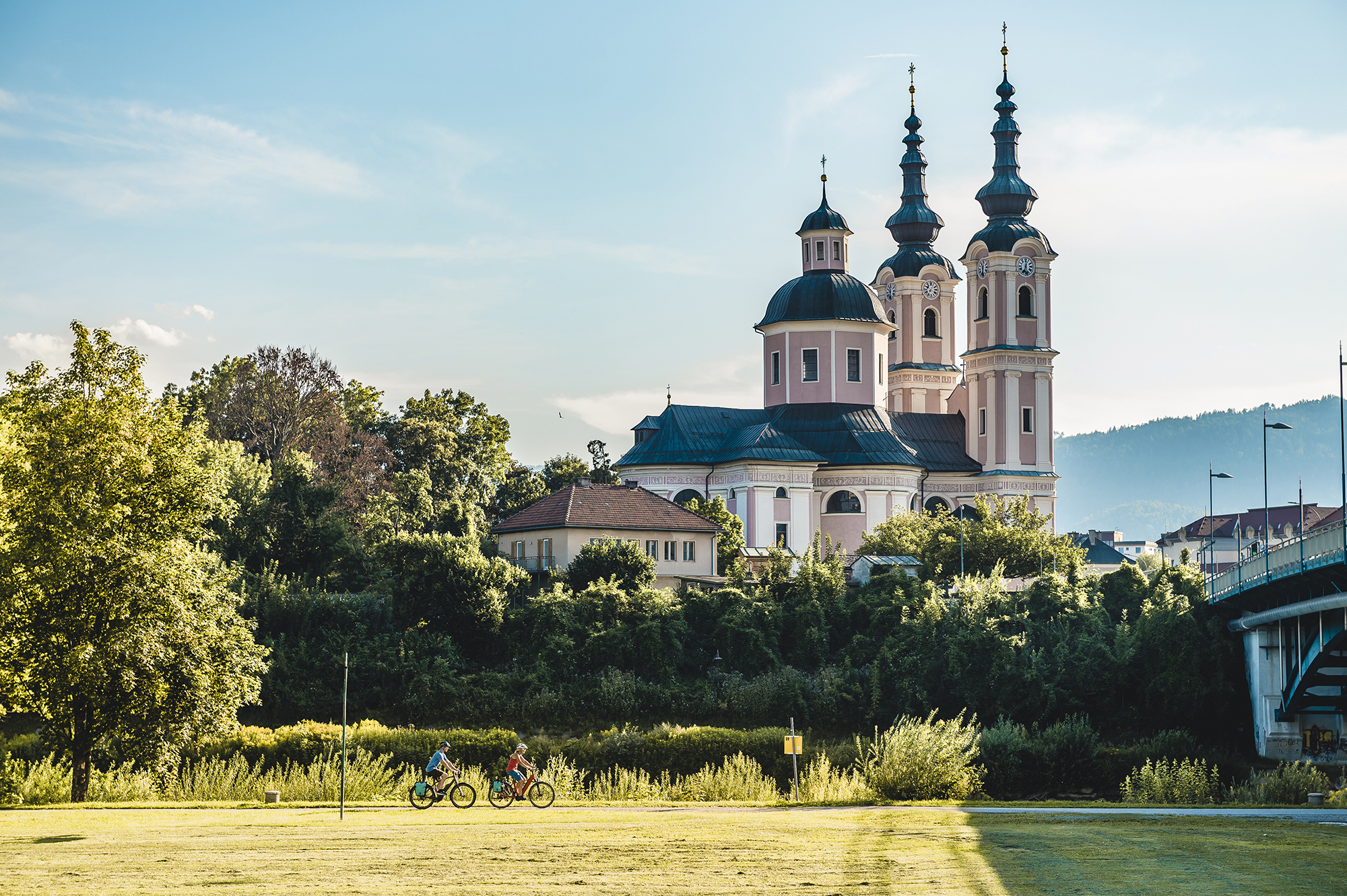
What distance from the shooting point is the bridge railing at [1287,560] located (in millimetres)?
33750

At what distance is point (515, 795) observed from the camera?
2988 centimetres

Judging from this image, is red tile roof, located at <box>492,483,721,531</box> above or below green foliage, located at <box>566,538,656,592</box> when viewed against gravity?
above

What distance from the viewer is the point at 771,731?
48812mm

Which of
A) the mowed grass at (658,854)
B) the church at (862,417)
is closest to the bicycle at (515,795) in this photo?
the mowed grass at (658,854)

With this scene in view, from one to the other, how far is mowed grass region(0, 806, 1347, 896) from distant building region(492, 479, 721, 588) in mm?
37031

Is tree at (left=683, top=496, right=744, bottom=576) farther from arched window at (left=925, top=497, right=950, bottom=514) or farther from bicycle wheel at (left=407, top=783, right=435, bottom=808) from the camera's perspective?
bicycle wheel at (left=407, top=783, right=435, bottom=808)

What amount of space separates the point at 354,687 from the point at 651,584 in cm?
1365

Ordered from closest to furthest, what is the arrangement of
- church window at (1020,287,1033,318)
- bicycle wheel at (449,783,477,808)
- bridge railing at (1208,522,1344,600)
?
bicycle wheel at (449,783,477,808), bridge railing at (1208,522,1344,600), church window at (1020,287,1033,318)

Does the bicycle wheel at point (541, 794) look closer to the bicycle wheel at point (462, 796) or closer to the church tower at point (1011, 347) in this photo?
the bicycle wheel at point (462, 796)

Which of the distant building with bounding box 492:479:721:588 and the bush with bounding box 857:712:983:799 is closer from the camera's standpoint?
the bush with bounding box 857:712:983:799

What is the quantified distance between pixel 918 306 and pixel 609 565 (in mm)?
41231

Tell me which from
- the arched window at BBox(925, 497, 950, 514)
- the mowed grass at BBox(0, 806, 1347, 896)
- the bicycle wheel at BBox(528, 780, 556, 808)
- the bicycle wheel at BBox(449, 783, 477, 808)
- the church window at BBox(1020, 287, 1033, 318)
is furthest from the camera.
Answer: the church window at BBox(1020, 287, 1033, 318)

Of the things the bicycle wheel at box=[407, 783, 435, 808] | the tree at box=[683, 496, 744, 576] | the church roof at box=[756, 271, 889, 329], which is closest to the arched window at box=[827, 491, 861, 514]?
the tree at box=[683, 496, 744, 576]

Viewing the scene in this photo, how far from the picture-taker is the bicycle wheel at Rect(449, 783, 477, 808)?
97.6 feet
